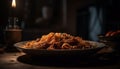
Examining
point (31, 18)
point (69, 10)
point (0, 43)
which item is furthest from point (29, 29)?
point (0, 43)

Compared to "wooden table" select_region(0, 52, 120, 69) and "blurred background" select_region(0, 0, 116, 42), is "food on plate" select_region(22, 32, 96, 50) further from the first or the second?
"blurred background" select_region(0, 0, 116, 42)

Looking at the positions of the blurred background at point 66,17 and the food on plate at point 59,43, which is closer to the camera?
the food on plate at point 59,43

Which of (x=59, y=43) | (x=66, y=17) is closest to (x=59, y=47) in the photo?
(x=59, y=43)

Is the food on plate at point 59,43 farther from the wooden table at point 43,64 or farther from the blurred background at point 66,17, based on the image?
the blurred background at point 66,17

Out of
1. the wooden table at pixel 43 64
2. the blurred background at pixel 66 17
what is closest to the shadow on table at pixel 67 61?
the wooden table at pixel 43 64

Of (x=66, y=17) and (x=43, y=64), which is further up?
(x=66, y=17)

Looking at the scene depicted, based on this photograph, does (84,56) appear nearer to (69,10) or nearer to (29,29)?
(29,29)

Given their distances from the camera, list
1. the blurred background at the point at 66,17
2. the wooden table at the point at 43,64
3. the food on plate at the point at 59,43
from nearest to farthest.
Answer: the wooden table at the point at 43,64 < the food on plate at the point at 59,43 < the blurred background at the point at 66,17

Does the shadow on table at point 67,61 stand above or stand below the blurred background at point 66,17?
below

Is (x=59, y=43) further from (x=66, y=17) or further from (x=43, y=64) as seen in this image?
(x=66, y=17)
